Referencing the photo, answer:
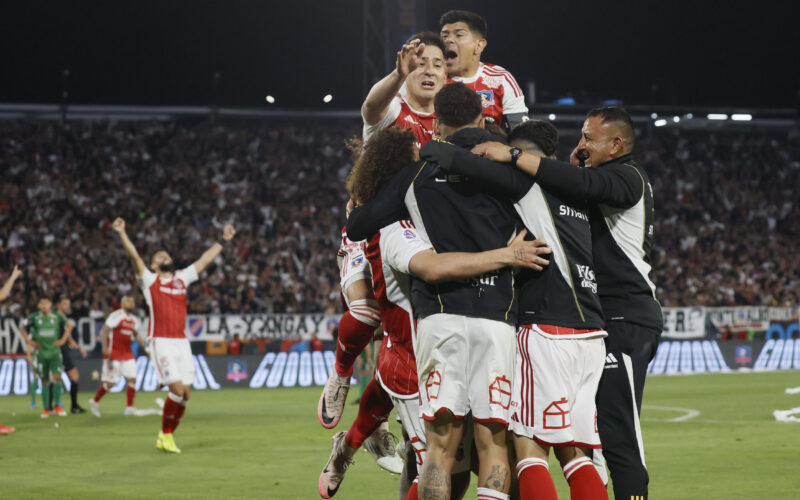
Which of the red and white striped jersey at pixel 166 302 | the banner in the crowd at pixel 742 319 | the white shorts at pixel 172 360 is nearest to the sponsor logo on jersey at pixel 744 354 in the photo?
the banner in the crowd at pixel 742 319

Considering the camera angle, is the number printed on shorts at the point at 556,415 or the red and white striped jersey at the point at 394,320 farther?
the red and white striped jersey at the point at 394,320

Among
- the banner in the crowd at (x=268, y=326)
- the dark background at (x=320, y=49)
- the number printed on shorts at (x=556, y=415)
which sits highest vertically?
the dark background at (x=320, y=49)

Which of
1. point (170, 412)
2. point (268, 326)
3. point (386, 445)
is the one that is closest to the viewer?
point (386, 445)

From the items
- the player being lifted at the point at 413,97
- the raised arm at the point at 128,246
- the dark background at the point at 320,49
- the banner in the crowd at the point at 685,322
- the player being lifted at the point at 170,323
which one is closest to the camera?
the player being lifted at the point at 413,97

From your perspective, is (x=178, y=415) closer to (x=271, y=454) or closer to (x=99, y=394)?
(x=271, y=454)

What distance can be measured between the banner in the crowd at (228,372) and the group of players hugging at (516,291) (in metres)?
19.6

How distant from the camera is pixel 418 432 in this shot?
6.22 meters

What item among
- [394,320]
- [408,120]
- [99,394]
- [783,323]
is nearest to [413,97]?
[408,120]

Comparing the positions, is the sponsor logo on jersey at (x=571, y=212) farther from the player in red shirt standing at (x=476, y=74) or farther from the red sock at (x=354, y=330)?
the red sock at (x=354, y=330)

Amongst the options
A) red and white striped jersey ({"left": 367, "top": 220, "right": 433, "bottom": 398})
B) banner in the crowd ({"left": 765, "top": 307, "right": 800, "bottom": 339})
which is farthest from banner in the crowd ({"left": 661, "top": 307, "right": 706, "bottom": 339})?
red and white striped jersey ({"left": 367, "top": 220, "right": 433, "bottom": 398})

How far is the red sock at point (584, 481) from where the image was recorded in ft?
17.9

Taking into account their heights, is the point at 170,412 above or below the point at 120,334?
below

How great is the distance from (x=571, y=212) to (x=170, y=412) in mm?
9036

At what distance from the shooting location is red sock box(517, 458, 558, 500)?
17.4 feet
